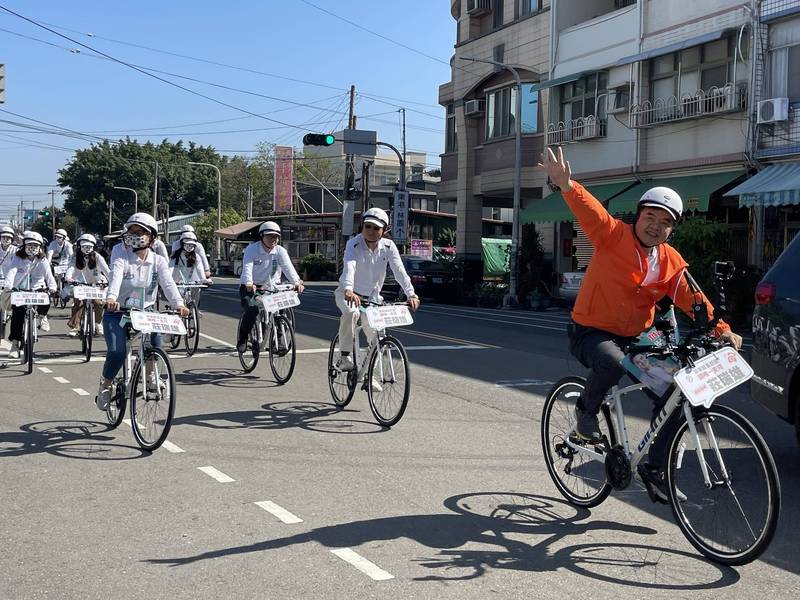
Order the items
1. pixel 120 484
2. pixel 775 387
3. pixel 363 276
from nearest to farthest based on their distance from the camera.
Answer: pixel 120 484 → pixel 775 387 → pixel 363 276

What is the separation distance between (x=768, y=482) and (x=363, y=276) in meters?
5.10

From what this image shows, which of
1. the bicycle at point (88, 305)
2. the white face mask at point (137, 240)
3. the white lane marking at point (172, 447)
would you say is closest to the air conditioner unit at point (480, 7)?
the bicycle at point (88, 305)

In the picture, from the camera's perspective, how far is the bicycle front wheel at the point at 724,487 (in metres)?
4.28

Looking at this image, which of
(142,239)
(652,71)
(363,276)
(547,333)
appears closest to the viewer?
(142,239)

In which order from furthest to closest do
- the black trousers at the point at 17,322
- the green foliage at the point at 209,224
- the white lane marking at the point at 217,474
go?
the green foliage at the point at 209,224, the black trousers at the point at 17,322, the white lane marking at the point at 217,474

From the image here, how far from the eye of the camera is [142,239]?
25.0 ft

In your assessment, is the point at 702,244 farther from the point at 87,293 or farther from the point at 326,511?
the point at 326,511

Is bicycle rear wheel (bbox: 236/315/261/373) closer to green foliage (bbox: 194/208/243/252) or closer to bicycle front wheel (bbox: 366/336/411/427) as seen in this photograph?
bicycle front wheel (bbox: 366/336/411/427)

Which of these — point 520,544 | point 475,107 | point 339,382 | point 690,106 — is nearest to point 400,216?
point 475,107

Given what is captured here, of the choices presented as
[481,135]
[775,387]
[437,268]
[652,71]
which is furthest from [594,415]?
[481,135]

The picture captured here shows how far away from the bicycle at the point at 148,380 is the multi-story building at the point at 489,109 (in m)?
24.4

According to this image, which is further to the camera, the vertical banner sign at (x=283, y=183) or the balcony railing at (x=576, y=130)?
the vertical banner sign at (x=283, y=183)

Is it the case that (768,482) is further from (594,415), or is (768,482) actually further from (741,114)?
(741,114)

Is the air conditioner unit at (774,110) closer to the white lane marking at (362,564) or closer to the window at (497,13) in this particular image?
the window at (497,13)
